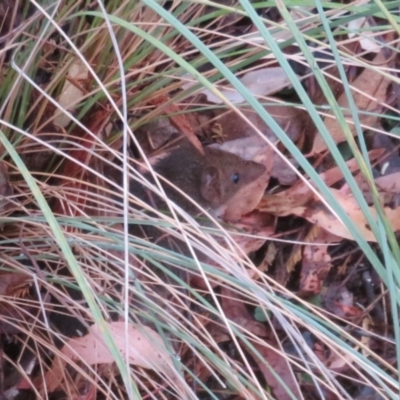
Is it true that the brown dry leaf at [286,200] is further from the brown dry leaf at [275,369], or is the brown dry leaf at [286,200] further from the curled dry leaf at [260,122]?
the brown dry leaf at [275,369]

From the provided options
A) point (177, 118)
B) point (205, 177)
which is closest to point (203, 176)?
point (205, 177)

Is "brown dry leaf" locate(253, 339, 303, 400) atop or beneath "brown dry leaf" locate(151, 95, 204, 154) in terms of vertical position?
beneath

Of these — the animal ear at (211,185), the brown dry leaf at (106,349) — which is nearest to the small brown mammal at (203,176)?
the animal ear at (211,185)

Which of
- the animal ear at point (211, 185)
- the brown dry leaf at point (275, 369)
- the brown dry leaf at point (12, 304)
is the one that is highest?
the animal ear at point (211, 185)

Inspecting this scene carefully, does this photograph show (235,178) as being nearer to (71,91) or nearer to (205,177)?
(205,177)

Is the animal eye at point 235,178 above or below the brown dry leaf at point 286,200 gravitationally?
above

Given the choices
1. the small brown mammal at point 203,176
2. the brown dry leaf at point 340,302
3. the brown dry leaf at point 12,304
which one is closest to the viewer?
the brown dry leaf at point 12,304

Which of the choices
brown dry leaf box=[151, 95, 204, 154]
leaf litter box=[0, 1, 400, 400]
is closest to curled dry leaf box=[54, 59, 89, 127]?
leaf litter box=[0, 1, 400, 400]

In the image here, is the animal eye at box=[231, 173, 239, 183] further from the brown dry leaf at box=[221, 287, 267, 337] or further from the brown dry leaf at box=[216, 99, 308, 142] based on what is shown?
the brown dry leaf at box=[221, 287, 267, 337]

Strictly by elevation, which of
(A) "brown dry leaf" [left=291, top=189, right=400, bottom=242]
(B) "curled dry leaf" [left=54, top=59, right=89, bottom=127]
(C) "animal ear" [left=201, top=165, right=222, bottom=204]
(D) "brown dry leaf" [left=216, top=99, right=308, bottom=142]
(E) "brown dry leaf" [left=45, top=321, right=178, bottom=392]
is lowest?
(E) "brown dry leaf" [left=45, top=321, right=178, bottom=392]
